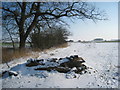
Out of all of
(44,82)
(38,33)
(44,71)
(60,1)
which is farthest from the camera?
(38,33)

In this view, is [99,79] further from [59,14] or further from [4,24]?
[4,24]

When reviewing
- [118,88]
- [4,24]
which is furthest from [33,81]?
[4,24]

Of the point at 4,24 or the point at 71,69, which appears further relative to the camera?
the point at 4,24

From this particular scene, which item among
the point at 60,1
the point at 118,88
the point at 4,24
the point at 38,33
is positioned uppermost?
the point at 60,1

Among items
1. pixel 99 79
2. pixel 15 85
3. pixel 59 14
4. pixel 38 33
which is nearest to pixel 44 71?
pixel 15 85

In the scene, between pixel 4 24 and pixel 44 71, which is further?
pixel 4 24

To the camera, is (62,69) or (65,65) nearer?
(62,69)

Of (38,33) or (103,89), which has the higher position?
(38,33)

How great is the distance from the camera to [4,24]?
13102 mm

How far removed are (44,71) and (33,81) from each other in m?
0.72

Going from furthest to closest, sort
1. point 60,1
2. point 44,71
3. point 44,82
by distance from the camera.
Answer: point 60,1 < point 44,71 < point 44,82

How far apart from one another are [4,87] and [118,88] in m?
3.44

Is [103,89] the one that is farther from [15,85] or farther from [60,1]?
[60,1]

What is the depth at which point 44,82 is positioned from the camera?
4059 millimetres
